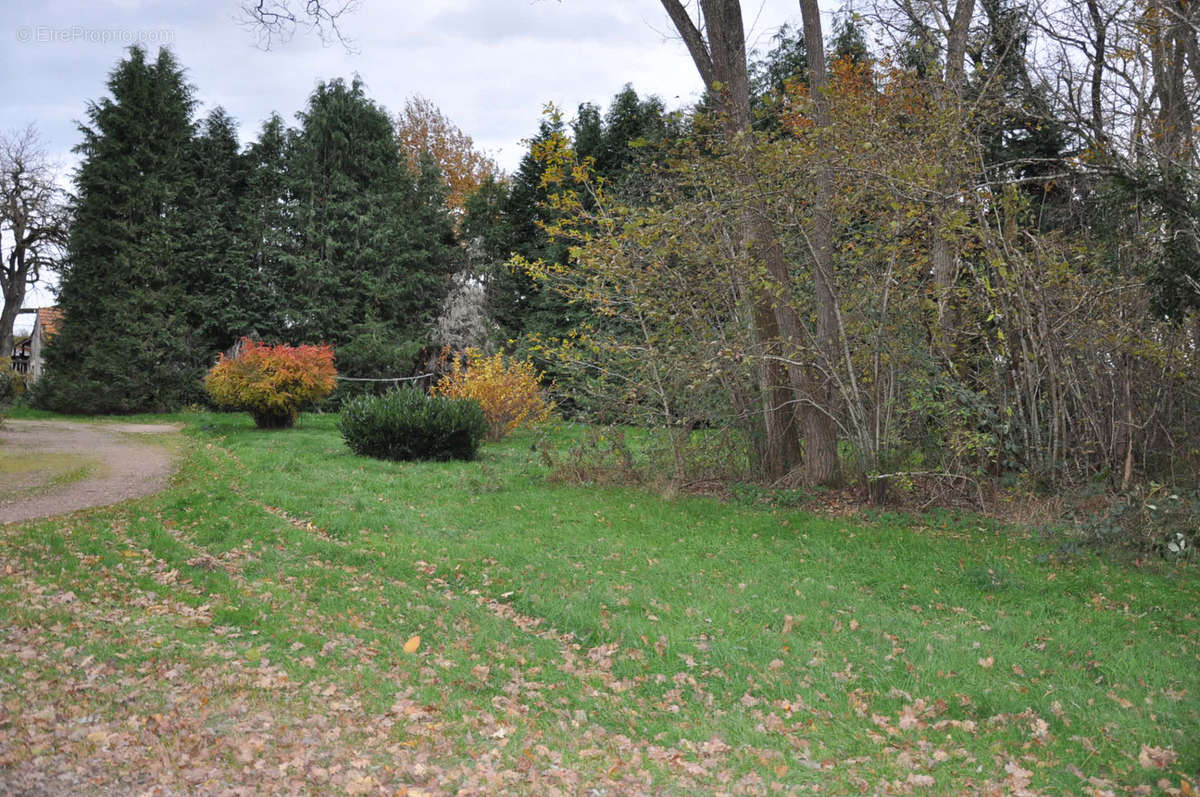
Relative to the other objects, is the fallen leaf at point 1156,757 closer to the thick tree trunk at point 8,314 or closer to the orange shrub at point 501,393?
the orange shrub at point 501,393

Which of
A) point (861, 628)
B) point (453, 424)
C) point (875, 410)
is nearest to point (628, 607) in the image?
point (861, 628)

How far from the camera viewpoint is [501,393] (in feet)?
49.3

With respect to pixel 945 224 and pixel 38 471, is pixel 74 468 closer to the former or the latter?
pixel 38 471

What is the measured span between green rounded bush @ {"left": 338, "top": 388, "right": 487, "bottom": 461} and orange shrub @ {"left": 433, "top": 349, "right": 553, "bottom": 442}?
2550 millimetres

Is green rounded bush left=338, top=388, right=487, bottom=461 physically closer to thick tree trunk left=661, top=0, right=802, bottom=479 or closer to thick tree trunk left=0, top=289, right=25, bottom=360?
thick tree trunk left=661, top=0, right=802, bottom=479

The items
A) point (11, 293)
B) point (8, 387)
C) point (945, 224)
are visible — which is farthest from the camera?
point (11, 293)

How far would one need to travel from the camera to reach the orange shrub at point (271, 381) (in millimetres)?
15438

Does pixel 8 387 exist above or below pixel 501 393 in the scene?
above

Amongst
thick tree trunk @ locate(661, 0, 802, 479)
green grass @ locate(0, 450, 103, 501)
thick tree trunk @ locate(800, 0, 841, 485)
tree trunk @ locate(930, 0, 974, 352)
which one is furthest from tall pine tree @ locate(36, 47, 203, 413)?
tree trunk @ locate(930, 0, 974, 352)

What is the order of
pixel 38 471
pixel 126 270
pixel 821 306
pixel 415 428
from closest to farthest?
pixel 821 306 < pixel 38 471 < pixel 415 428 < pixel 126 270

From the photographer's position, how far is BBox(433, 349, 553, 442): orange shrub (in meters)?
15.0

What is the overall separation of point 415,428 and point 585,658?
7.67 metres

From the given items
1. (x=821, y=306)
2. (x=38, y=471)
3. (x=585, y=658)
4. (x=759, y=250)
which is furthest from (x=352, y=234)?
(x=585, y=658)

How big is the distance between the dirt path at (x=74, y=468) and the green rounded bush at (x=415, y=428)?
2.68 m
